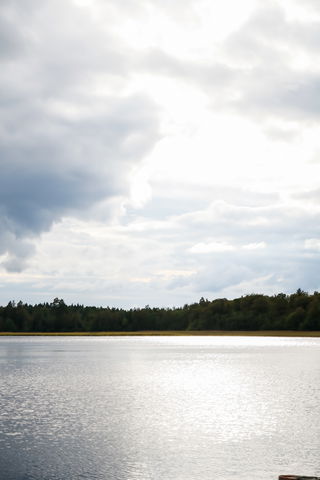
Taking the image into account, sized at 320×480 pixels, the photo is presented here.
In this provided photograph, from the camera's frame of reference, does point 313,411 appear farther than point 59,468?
Yes

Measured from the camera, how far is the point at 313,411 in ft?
146

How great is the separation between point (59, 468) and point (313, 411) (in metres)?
23.9

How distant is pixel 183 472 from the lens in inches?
1048

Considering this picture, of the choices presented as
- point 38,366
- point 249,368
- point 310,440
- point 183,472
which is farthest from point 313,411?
point 38,366

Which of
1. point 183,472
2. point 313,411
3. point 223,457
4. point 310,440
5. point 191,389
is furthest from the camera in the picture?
point 191,389

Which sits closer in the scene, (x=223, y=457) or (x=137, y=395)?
(x=223, y=457)

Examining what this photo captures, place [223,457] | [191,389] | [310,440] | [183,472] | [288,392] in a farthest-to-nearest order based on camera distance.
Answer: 1. [191,389]
2. [288,392]
3. [310,440]
4. [223,457]
5. [183,472]

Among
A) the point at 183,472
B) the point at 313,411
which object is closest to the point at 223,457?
the point at 183,472

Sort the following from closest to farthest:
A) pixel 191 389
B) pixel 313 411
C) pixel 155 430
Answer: pixel 155 430 → pixel 313 411 → pixel 191 389

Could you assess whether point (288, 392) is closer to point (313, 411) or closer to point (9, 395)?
point (313, 411)

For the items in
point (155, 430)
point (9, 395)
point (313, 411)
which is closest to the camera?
point (155, 430)

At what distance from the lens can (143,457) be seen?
29.6 metres

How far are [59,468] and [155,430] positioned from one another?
1090cm

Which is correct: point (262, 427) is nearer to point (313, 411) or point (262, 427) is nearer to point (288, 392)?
point (313, 411)
